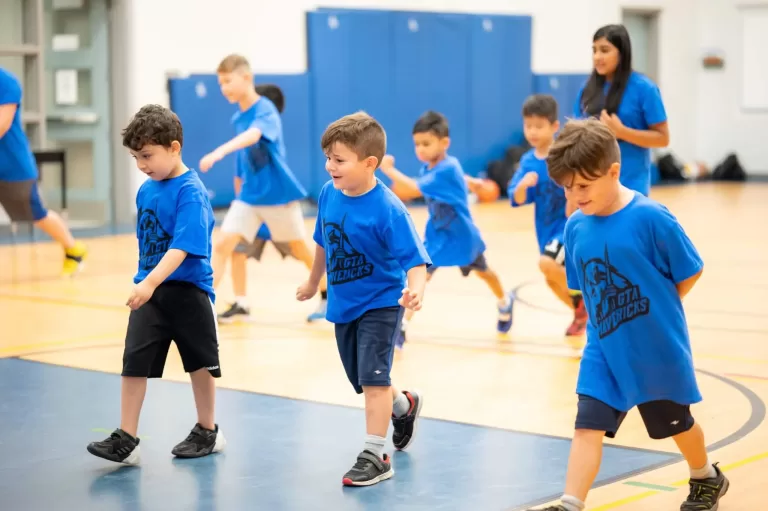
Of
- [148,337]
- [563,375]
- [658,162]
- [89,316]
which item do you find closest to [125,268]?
[89,316]

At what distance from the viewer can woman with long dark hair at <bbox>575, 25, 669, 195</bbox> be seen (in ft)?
21.4

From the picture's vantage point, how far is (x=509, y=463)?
4523 millimetres

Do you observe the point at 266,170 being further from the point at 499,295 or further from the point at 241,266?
the point at 499,295

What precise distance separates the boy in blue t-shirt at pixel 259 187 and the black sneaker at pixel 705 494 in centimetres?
431

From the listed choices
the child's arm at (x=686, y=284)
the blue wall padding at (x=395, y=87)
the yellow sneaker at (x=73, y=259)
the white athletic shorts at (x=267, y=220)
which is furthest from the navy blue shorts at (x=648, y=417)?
the blue wall padding at (x=395, y=87)

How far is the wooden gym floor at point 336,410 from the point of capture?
4.18m

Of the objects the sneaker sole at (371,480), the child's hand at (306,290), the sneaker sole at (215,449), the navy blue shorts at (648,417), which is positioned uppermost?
the child's hand at (306,290)

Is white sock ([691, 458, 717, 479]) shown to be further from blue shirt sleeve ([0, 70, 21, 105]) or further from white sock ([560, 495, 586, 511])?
blue shirt sleeve ([0, 70, 21, 105])

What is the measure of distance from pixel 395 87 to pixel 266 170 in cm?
963

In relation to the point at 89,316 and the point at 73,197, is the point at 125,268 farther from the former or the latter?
the point at 73,197

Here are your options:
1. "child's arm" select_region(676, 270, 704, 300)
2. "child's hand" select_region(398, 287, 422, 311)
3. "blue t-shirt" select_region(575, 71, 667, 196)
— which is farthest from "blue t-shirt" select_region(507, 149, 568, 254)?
"child's arm" select_region(676, 270, 704, 300)

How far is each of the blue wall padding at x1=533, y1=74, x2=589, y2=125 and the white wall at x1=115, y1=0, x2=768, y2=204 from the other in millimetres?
458

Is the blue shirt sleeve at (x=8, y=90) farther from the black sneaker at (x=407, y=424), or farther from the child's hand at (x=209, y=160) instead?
the black sneaker at (x=407, y=424)

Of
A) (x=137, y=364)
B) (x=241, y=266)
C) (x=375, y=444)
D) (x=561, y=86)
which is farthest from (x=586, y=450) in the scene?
(x=561, y=86)
